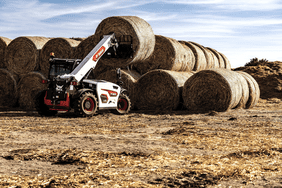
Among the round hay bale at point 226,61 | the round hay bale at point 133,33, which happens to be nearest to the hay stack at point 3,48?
the round hay bale at point 133,33

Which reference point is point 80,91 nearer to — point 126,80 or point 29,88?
→ point 126,80

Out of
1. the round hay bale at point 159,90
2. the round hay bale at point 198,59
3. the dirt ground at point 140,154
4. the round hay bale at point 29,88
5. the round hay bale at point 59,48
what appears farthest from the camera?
the round hay bale at point 198,59

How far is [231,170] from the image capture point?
5.28 meters

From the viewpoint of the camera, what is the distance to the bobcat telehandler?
1165 centimetres

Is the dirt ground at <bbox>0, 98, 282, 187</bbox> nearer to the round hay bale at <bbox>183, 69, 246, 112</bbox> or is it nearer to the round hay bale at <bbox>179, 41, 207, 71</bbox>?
the round hay bale at <bbox>183, 69, 246, 112</bbox>

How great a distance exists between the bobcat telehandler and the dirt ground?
4.94 feet

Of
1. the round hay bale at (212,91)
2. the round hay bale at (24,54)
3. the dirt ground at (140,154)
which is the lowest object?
the dirt ground at (140,154)

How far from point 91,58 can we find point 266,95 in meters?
15.4

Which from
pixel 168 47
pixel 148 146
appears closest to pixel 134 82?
pixel 168 47

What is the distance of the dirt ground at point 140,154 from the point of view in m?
4.82

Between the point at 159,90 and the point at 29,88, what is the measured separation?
17.8 feet

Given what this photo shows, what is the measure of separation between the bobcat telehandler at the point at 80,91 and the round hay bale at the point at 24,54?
3178 millimetres

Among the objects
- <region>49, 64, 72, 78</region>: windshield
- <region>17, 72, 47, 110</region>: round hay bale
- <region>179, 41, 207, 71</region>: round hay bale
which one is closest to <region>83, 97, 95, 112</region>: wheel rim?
<region>49, 64, 72, 78</region>: windshield

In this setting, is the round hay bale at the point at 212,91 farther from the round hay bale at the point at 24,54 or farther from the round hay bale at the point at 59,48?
the round hay bale at the point at 24,54
